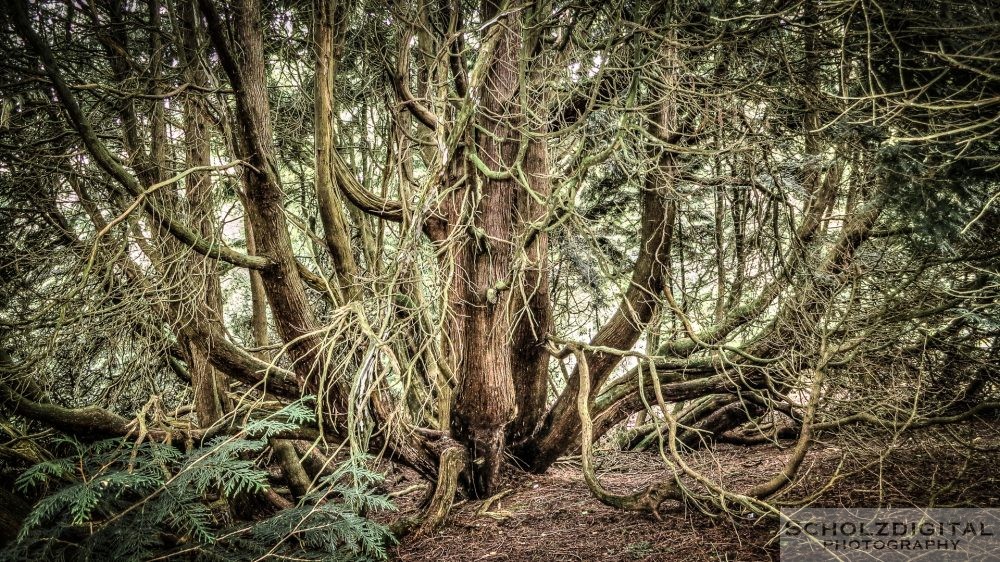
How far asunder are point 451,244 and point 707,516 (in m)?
2.52

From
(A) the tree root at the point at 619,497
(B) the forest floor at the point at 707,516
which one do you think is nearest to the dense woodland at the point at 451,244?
(A) the tree root at the point at 619,497

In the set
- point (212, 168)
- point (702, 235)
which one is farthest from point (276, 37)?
point (702, 235)

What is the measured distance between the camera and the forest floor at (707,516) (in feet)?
10.5

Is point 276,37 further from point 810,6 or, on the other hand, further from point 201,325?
point 810,6

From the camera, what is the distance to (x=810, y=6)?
2.86 m

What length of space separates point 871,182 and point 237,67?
13.9 feet

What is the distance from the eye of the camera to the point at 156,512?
116 inches

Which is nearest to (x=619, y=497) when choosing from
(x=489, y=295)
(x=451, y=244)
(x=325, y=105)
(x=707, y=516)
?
(x=707, y=516)

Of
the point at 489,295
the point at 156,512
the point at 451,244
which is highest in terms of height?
the point at 451,244

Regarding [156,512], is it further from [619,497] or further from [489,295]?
[619,497]

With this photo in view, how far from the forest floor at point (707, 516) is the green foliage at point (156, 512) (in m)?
0.77

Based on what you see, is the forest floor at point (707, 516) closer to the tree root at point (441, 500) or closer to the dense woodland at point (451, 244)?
the tree root at point (441, 500)

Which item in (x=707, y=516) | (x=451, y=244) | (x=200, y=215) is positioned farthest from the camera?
(x=200, y=215)

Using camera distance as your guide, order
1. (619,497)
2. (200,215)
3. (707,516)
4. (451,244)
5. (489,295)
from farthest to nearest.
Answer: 1. (200,215)
2. (489,295)
3. (619,497)
4. (707,516)
5. (451,244)
